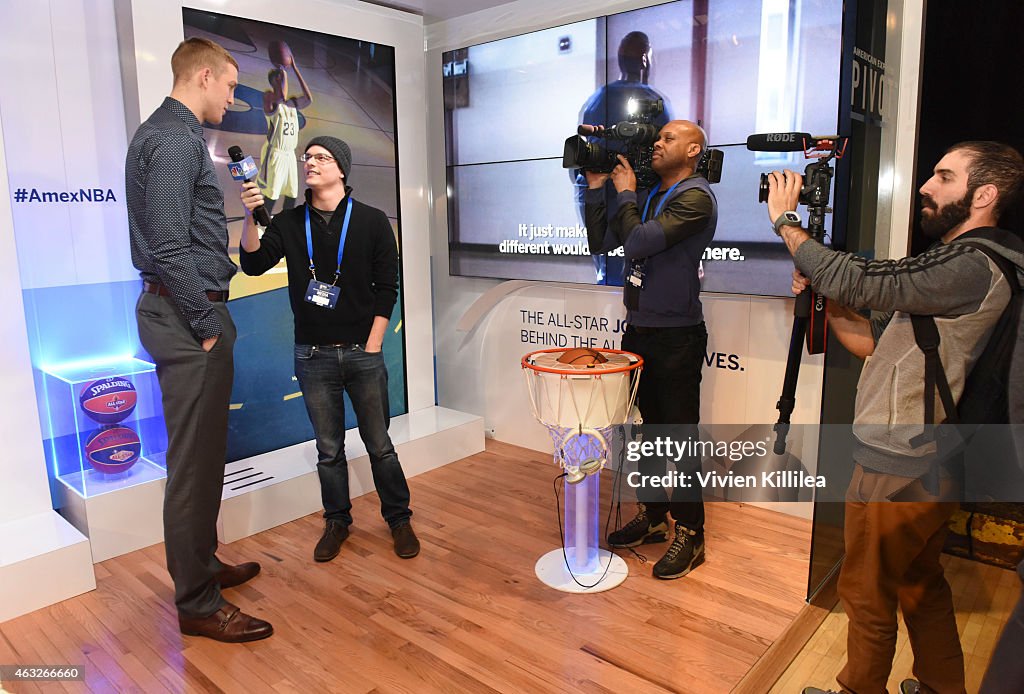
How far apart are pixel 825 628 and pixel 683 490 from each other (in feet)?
2.49

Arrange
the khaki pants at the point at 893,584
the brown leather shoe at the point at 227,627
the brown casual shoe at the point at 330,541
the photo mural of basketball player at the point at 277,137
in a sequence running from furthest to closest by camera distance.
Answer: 1. the photo mural of basketball player at the point at 277,137
2. the brown casual shoe at the point at 330,541
3. the brown leather shoe at the point at 227,627
4. the khaki pants at the point at 893,584

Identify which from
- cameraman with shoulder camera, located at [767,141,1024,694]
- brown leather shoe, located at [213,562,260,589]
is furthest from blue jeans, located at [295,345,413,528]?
cameraman with shoulder camera, located at [767,141,1024,694]

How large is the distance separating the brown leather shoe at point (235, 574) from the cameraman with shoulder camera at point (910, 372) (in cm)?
229

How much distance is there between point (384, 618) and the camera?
2758 mm

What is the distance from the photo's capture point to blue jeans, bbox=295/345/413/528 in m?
3.22

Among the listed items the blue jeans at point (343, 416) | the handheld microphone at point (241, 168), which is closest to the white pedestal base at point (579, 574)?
the blue jeans at point (343, 416)

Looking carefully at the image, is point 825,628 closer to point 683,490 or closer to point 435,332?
point 683,490

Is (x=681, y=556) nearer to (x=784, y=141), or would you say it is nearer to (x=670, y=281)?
(x=670, y=281)

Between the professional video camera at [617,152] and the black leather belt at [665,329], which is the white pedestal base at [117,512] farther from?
the professional video camera at [617,152]

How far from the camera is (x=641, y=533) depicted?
3.32m

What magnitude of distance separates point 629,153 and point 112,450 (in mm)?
2740

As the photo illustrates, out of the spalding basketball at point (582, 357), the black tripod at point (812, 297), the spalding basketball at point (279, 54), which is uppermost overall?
the spalding basketball at point (279, 54)

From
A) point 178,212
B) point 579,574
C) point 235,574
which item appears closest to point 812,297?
point 579,574

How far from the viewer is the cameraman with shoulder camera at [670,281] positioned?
2.86 m
